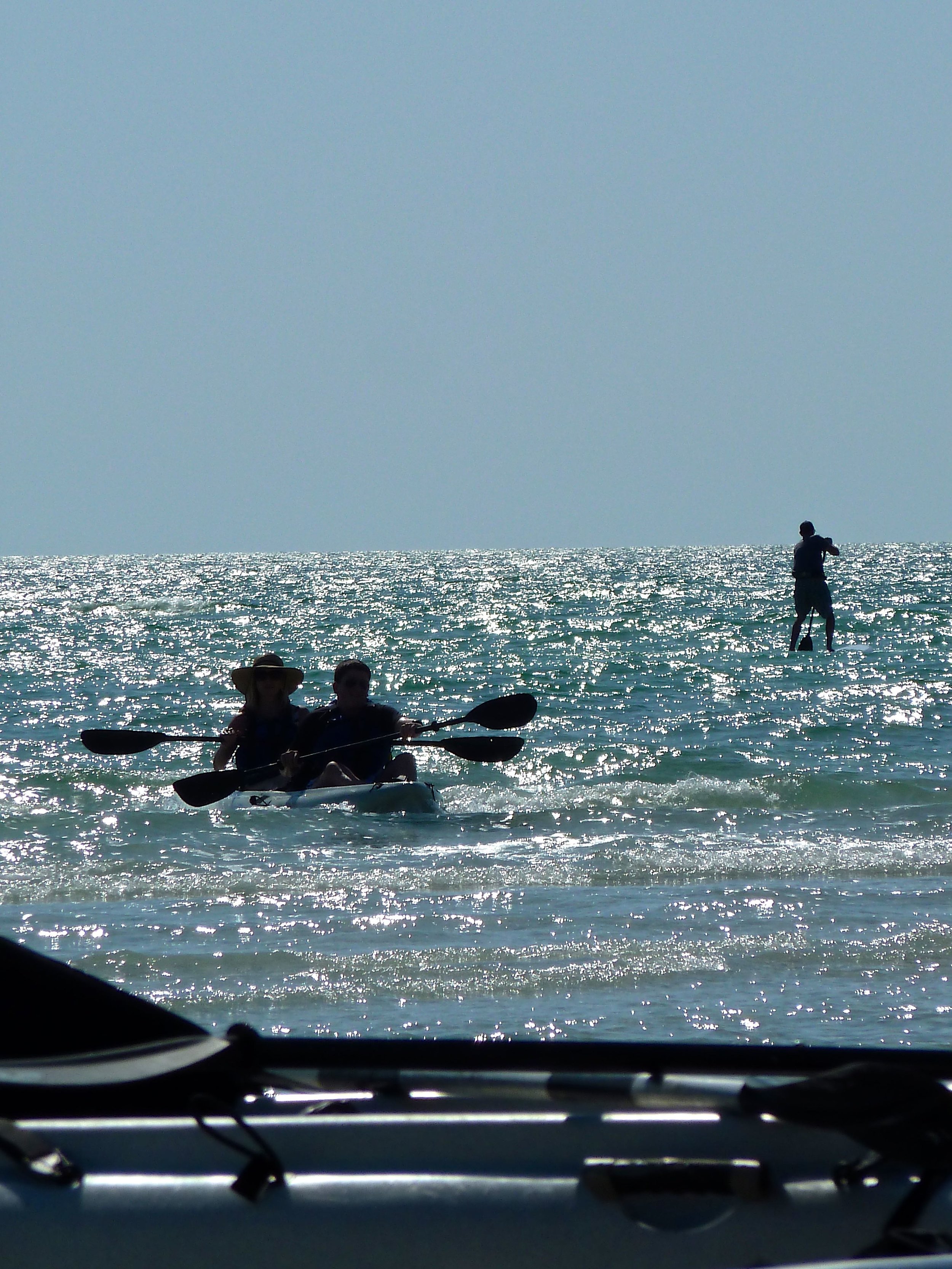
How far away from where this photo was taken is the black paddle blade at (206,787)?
9078 mm

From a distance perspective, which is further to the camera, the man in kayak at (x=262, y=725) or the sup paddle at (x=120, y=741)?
the sup paddle at (x=120, y=741)

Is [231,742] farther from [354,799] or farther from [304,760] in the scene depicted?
[354,799]

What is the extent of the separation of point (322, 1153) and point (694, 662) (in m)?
22.3

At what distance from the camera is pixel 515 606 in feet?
142

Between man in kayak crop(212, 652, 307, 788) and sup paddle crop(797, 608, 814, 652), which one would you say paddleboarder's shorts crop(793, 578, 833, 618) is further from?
man in kayak crop(212, 652, 307, 788)

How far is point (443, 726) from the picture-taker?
32.0ft

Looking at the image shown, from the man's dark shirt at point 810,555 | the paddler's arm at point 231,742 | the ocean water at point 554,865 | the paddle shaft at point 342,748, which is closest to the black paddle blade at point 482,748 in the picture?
the paddle shaft at point 342,748

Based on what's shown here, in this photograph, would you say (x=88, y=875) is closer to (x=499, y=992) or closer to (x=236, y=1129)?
(x=499, y=992)

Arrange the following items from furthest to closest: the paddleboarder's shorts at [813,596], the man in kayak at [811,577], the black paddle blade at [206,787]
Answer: the paddleboarder's shorts at [813,596]
the man in kayak at [811,577]
the black paddle blade at [206,787]

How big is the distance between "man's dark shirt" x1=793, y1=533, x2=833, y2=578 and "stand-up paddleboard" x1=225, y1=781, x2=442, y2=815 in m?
12.0

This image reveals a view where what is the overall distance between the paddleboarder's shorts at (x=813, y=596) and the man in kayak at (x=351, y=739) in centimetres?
A: 1303

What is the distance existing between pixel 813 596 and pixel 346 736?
13.7 m

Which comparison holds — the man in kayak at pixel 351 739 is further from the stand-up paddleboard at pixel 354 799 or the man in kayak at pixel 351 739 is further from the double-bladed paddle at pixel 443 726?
the double-bladed paddle at pixel 443 726

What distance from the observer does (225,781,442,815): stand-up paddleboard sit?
909cm
